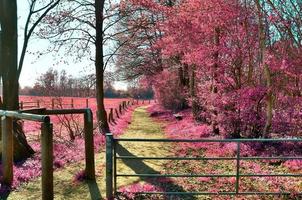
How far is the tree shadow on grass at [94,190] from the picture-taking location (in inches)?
282

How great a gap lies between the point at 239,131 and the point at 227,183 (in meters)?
6.87

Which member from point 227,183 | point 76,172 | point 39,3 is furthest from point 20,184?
point 39,3

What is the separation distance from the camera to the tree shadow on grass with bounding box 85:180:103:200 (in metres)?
7.16

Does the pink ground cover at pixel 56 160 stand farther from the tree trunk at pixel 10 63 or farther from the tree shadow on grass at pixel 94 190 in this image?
the tree shadow on grass at pixel 94 190

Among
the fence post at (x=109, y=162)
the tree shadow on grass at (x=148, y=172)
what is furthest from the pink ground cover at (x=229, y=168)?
the fence post at (x=109, y=162)

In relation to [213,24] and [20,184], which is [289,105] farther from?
[20,184]

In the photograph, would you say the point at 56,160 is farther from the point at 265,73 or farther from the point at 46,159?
the point at 265,73

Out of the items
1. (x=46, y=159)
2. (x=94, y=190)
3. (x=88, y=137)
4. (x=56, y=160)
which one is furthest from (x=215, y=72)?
(x=46, y=159)

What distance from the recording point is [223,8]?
13.8 meters

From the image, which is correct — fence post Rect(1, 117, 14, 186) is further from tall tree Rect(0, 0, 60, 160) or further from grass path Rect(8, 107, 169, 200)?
tall tree Rect(0, 0, 60, 160)

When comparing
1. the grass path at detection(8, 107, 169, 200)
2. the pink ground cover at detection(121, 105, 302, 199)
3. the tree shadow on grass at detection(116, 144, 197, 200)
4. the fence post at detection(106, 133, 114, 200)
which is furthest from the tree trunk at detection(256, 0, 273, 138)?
the fence post at detection(106, 133, 114, 200)

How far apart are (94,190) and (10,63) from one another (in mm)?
5767

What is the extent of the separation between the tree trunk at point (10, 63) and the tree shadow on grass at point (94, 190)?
11.4 feet

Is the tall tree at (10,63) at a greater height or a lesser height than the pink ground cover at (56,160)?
greater
